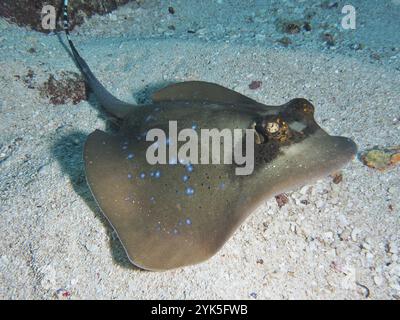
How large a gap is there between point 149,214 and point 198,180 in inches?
20.1

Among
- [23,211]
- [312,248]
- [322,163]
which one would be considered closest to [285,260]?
[312,248]

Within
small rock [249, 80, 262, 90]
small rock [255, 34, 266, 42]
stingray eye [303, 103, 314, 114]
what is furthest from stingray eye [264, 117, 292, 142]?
small rock [255, 34, 266, 42]

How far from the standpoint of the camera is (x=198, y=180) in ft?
9.19

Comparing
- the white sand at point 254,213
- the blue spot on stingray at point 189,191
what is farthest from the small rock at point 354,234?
the blue spot on stingray at point 189,191

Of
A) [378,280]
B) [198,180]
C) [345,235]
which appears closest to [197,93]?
[198,180]

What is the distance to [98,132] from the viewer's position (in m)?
3.64

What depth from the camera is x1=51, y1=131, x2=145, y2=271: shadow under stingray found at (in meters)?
3.10

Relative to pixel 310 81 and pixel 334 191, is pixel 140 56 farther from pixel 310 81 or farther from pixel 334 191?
pixel 334 191

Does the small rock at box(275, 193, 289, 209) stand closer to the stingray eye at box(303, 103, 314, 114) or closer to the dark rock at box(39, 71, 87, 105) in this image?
the stingray eye at box(303, 103, 314, 114)

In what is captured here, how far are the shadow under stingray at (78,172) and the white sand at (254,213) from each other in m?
0.02

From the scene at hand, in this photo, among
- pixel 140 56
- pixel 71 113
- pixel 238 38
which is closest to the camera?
pixel 71 113

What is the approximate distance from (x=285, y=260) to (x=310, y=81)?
3.07m

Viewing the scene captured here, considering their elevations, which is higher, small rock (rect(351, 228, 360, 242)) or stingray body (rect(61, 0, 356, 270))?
stingray body (rect(61, 0, 356, 270))

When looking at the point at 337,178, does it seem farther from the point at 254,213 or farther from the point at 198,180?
the point at 198,180
